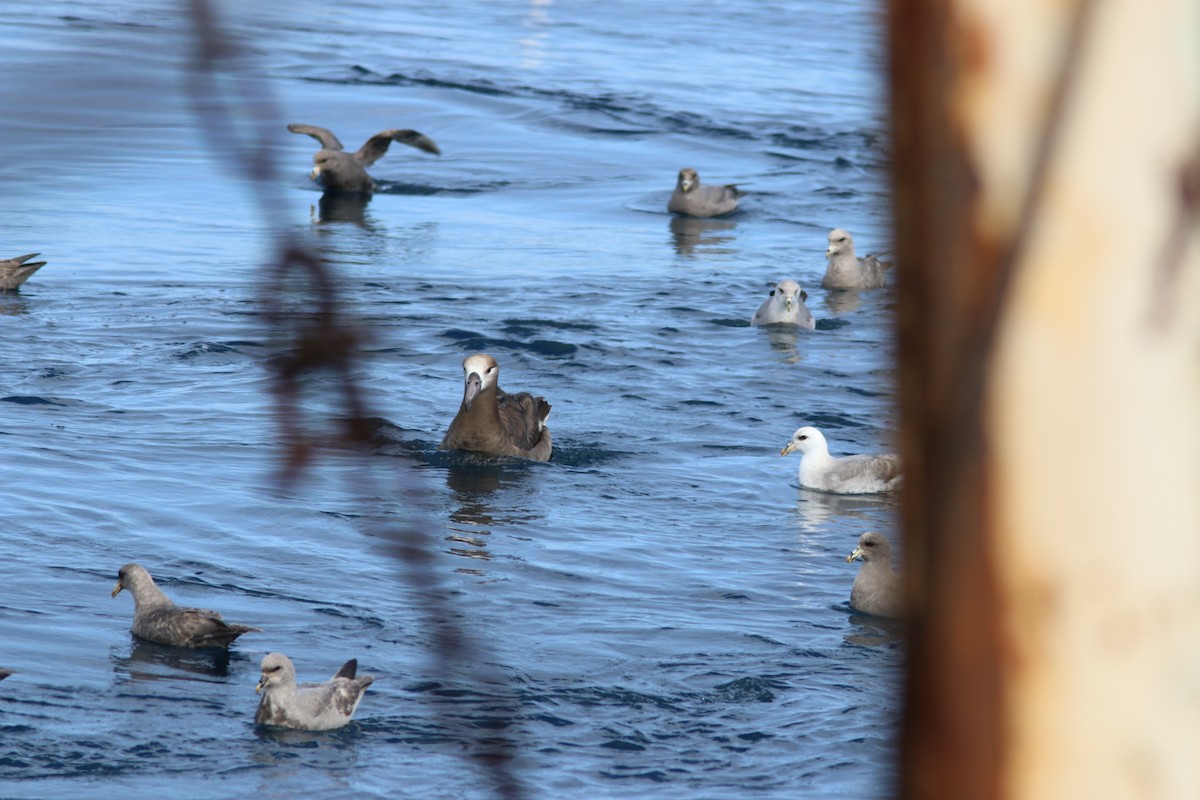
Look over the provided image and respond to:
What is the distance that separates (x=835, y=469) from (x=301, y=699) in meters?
5.88

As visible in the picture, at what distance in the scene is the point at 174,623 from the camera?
345 inches

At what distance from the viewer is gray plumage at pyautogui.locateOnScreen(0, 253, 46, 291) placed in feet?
52.6

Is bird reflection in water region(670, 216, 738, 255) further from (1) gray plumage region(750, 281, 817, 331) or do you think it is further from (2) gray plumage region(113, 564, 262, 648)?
(2) gray plumage region(113, 564, 262, 648)

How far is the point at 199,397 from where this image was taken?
13992 millimetres

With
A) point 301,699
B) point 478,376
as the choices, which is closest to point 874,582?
point 301,699

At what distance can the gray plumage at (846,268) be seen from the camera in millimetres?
18998

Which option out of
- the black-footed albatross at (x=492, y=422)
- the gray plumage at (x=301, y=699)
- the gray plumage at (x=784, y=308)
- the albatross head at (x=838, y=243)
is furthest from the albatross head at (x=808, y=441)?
the albatross head at (x=838, y=243)

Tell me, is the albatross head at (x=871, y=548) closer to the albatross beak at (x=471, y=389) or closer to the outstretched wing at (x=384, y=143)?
the albatross beak at (x=471, y=389)

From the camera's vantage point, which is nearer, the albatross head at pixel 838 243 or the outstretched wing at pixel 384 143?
the albatross head at pixel 838 243

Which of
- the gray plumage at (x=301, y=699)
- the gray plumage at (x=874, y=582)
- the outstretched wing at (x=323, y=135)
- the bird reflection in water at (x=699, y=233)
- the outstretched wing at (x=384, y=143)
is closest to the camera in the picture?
the gray plumage at (x=301, y=699)

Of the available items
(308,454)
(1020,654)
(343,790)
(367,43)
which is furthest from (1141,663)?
(367,43)

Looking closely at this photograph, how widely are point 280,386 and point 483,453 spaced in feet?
39.2

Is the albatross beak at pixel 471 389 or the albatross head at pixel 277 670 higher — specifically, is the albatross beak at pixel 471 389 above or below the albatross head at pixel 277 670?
above

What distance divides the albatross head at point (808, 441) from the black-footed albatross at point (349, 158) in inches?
442
